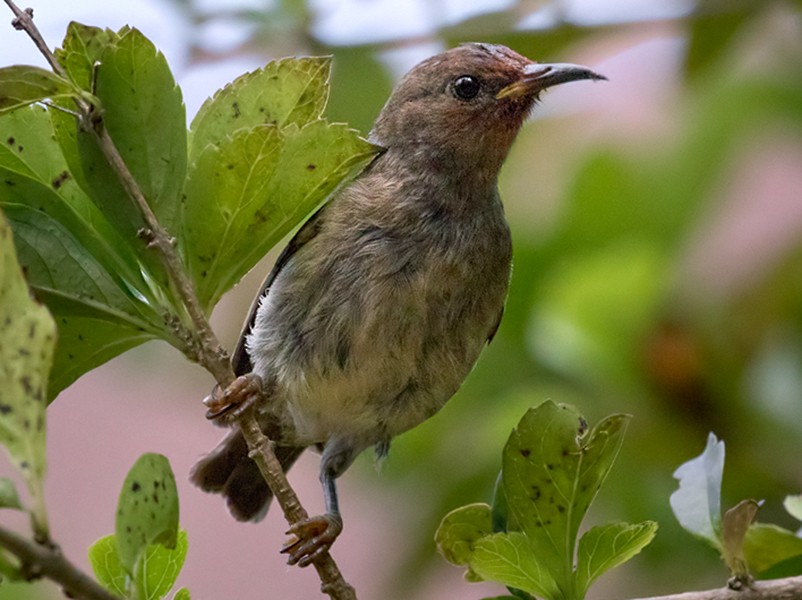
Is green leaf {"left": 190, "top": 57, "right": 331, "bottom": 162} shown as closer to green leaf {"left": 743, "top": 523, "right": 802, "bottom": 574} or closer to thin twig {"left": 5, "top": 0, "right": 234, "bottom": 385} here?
thin twig {"left": 5, "top": 0, "right": 234, "bottom": 385}

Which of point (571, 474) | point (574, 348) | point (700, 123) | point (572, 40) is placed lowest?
point (571, 474)

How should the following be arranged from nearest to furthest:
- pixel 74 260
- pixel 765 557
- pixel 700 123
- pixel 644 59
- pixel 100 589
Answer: pixel 100 589 → pixel 74 260 → pixel 765 557 → pixel 700 123 → pixel 644 59

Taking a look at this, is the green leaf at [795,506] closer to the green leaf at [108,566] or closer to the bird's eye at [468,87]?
the green leaf at [108,566]

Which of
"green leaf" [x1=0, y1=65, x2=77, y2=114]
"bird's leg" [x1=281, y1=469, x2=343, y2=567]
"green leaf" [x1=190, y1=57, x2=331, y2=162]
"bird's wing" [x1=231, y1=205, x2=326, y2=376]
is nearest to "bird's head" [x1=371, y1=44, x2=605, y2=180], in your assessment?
"bird's wing" [x1=231, y1=205, x2=326, y2=376]

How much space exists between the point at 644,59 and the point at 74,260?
295cm

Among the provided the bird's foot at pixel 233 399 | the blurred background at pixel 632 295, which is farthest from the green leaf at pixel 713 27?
the bird's foot at pixel 233 399

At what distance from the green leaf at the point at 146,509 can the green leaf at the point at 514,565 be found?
15.9 inches

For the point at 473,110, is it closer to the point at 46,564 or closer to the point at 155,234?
the point at 155,234

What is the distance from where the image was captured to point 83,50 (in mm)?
1500

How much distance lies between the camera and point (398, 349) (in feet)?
8.11

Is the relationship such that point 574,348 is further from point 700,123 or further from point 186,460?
point 186,460

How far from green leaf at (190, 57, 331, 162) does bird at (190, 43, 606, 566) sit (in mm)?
731

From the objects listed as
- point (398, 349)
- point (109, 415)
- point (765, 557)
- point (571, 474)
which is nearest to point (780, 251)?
point (398, 349)

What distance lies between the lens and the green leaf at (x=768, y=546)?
1.80 meters
